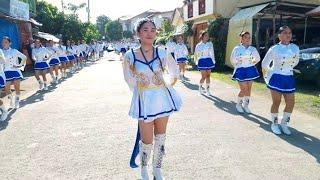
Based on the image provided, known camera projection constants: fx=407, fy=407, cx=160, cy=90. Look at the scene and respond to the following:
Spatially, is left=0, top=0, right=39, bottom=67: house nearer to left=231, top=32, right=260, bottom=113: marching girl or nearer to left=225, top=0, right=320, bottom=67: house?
left=225, top=0, right=320, bottom=67: house

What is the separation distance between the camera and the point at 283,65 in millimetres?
7070

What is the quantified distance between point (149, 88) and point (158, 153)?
0.79 metres

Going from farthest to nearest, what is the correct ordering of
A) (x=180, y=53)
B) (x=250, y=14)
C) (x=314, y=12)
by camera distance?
(x=250, y=14)
(x=180, y=53)
(x=314, y=12)

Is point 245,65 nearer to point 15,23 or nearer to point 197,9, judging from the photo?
point 15,23

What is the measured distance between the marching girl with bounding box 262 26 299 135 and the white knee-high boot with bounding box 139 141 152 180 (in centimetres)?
316

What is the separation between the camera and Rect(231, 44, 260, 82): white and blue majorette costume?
9.13 meters

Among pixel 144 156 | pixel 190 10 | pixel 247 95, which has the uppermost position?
pixel 190 10

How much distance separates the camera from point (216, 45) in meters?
21.0

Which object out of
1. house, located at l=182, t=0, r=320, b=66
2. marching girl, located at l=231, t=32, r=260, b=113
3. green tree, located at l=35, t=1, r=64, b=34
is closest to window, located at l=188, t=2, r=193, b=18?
house, located at l=182, t=0, r=320, b=66

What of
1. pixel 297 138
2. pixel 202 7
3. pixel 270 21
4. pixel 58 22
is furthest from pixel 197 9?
pixel 297 138

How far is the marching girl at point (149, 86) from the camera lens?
460 cm

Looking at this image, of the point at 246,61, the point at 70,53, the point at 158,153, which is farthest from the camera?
the point at 70,53

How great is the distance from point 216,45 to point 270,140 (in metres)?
14.6

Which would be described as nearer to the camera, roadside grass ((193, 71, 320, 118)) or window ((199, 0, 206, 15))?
roadside grass ((193, 71, 320, 118))
